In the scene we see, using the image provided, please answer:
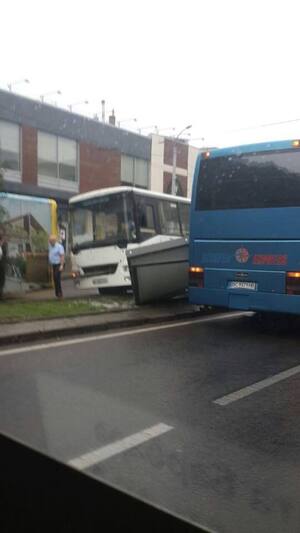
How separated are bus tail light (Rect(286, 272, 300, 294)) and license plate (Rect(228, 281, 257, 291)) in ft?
2.03

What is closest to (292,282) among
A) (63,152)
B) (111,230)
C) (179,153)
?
(111,230)

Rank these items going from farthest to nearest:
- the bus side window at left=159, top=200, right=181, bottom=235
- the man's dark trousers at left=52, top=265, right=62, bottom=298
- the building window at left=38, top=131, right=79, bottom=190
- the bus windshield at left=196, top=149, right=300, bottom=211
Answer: the building window at left=38, top=131, right=79, bottom=190 → the bus side window at left=159, top=200, right=181, bottom=235 → the man's dark trousers at left=52, top=265, right=62, bottom=298 → the bus windshield at left=196, top=149, right=300, bottom=211

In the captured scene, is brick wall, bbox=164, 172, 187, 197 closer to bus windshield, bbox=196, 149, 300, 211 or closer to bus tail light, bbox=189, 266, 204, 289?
bus windshield, bbox=196, 149, 300, 211

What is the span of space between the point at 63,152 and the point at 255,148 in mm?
18804

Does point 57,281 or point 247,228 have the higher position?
point 247,228

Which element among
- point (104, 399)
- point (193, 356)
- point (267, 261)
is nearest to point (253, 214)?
point (267, 261)

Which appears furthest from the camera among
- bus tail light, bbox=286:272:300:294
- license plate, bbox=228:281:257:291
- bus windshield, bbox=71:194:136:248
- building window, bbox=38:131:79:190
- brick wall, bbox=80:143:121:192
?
brick wall, bbox=80:143:121:192

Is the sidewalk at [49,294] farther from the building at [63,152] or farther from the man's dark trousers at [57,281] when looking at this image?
the building at [63,152]

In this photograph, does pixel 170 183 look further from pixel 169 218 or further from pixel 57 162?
pixel 169 218

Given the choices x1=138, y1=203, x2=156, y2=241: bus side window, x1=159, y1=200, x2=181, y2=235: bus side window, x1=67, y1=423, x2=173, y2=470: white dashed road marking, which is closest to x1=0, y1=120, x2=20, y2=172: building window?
x1=159, y1=200, x2=181, y2=235: bus side window

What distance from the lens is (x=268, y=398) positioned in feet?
18.4

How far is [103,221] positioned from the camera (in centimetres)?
1395

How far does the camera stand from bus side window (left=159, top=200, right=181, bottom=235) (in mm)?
14602

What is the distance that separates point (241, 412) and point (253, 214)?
15.5 feet
